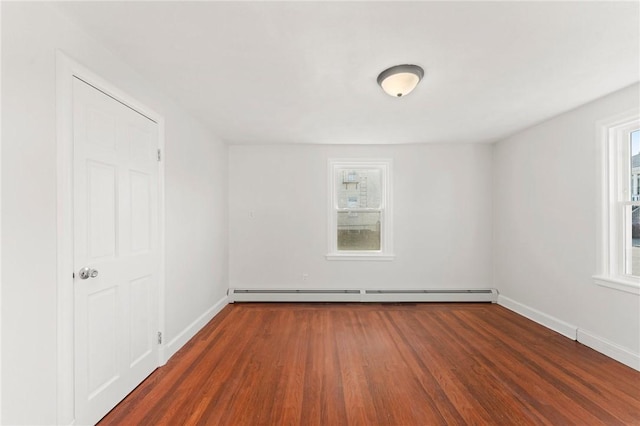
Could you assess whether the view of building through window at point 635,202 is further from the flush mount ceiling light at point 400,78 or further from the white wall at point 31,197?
the white wall at point 31,197

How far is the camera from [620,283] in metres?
2.45

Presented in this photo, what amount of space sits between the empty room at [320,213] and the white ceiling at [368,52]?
18 millimetres

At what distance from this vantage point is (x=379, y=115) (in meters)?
3.01

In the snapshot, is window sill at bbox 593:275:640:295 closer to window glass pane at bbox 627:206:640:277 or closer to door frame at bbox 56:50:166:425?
window glass pane at bbox 627:206:640:277

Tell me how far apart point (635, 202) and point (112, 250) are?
445 cm

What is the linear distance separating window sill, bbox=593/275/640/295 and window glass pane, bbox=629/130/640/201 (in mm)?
765

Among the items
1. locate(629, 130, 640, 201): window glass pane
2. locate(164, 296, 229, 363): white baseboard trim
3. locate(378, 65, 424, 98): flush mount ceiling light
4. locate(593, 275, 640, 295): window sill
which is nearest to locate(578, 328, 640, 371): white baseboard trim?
locate(593, 275, 640, 295): window sill

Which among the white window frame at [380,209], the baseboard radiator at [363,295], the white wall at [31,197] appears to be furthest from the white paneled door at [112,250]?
the white window frame at [380,209]

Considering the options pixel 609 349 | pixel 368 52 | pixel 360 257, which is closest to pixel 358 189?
pixel 360 257

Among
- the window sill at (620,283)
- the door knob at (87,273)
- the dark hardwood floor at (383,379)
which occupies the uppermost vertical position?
the door knob at (87,273)

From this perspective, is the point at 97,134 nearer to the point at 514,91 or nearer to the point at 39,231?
the point at 39,231

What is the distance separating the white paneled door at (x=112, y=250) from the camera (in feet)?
5.38

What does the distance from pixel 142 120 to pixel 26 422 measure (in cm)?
199

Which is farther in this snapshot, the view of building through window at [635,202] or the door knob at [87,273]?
the view of building through window at [635,202]
